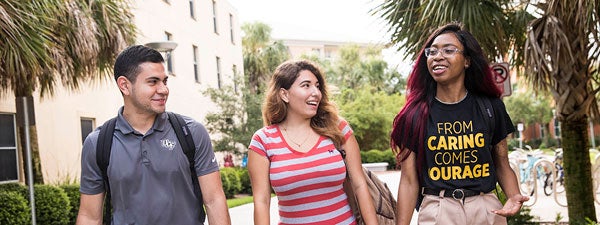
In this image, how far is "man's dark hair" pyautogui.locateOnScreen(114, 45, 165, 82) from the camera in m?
3.79

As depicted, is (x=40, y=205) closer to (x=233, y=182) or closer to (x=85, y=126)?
(x=85, y=126)

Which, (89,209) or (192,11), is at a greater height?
(192,11)

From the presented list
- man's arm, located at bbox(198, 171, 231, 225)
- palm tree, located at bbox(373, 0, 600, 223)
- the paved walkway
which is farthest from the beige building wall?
man's arm, located at bbox(198, 171, 231, 225)

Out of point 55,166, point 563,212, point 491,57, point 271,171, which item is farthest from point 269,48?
point 271,171

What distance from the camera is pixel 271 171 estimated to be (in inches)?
164

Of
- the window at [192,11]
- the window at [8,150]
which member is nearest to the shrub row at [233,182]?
the window at [8,150]

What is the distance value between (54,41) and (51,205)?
2.75 meters

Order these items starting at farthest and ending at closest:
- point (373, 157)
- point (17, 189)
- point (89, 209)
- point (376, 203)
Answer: point (373, 157), point (17, 189), point (376, 203), point (89, 209)

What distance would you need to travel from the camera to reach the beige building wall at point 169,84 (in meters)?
16.6

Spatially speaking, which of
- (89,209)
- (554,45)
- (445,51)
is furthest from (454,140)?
(554,45)

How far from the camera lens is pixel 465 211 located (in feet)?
12.8

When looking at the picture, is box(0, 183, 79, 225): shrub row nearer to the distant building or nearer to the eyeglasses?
the eyeglasses

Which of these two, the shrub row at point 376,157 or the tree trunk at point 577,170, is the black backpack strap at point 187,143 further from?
the shrub row at point 376,157

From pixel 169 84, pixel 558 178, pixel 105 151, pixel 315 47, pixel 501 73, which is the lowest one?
pixel 558 178
